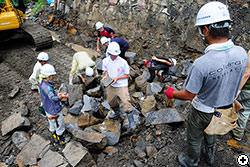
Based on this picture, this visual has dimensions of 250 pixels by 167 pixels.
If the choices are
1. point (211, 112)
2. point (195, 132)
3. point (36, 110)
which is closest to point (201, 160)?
point (195, 132)

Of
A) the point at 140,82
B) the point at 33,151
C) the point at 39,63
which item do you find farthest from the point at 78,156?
the point at 140,82

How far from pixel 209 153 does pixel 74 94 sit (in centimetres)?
363

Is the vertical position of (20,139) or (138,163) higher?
(138,163)

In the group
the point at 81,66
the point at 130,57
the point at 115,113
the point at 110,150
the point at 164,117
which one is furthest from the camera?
the point at 130,57

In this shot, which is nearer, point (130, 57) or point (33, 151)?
point (33, 151)

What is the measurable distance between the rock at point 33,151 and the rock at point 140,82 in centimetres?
293

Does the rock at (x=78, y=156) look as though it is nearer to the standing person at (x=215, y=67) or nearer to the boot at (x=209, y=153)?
the boot at (x=209, y=153)

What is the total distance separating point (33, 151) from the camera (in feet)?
12.1

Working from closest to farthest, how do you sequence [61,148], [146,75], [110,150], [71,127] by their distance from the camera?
[110,150] → [61,148] → [71,127] → [146,75]

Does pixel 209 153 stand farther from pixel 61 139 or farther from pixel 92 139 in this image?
pixel 61 139

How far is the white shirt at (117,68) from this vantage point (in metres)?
3.79

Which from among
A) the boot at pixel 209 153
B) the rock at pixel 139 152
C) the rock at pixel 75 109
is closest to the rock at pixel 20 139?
the rock at pixel 75 109

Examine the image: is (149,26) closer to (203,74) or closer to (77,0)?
(77,0)

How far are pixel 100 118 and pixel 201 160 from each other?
102 inches
